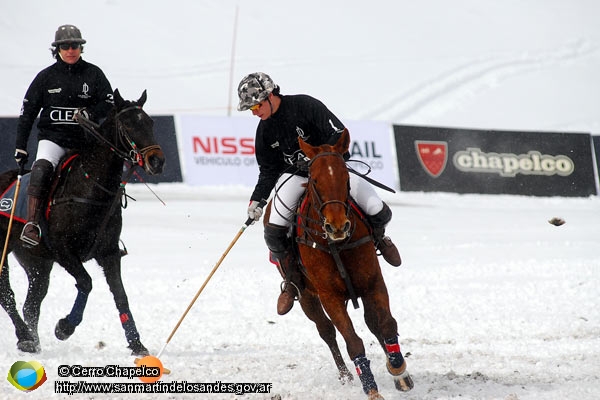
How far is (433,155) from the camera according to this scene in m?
21.8

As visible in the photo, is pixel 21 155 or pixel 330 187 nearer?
pixel 330 187

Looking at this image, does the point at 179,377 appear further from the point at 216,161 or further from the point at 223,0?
the point at 223,0

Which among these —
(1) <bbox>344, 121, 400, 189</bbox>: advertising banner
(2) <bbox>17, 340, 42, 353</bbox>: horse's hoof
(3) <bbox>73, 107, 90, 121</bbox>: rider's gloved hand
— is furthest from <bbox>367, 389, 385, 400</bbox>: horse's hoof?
(1) <bbox>344, 121, 400, 189</bbox>: advertising banner

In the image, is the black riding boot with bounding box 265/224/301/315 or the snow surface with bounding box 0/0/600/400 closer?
the black riding boot with bounding box 265/224/301/315

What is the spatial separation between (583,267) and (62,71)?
865 centimetres

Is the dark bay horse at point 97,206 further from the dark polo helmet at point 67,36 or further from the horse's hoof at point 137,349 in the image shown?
the dark polo helmet at point 67,36

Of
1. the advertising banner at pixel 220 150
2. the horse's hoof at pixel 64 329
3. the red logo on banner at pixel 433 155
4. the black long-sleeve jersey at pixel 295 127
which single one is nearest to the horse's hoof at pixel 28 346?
the horse's hoof at pixel 64 329

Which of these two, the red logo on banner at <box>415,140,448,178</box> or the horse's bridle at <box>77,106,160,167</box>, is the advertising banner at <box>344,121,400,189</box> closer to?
the red logo on banner at <box>415,140,448,178</box>

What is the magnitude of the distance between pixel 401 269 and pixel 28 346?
6.60m

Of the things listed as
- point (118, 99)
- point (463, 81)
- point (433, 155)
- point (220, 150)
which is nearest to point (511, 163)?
point (433, 155)

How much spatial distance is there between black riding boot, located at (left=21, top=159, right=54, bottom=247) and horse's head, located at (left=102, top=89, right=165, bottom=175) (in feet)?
2.96

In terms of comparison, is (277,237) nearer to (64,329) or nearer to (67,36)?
(64,329)

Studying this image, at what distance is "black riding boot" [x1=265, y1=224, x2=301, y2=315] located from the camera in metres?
8.00

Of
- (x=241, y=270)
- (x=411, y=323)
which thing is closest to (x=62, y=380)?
(x=411, y=323)
